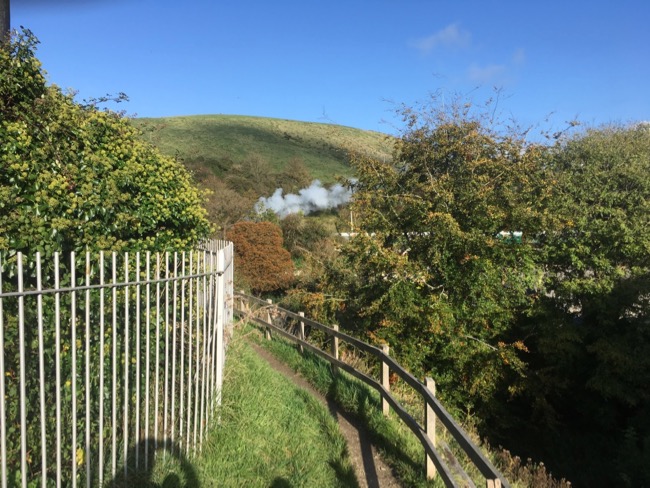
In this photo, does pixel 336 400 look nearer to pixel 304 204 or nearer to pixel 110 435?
pixel 110 435

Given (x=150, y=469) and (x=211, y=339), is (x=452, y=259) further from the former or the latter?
(x=150, y=469)

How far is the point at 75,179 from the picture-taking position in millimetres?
4910

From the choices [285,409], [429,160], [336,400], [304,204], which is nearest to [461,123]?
[429,160]

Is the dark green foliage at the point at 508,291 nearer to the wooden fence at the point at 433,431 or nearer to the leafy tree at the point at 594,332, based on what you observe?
the leafy tree at the point at 594,332

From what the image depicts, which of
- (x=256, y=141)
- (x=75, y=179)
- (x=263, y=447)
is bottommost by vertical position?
(x=263, y=447)

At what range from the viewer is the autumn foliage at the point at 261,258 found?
25391mm

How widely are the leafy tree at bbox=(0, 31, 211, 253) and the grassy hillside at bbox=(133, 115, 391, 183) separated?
174 ft

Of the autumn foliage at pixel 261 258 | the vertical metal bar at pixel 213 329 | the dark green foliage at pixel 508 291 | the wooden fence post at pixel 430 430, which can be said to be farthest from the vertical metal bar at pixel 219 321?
the autumn foliage at pixel 261 258

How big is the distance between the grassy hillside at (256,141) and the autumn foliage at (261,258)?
110ft

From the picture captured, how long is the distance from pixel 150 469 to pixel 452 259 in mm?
12320

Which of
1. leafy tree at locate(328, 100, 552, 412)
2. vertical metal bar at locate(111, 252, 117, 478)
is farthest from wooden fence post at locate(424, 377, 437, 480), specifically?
leafy tree at locate(328, 100, 552, 412)

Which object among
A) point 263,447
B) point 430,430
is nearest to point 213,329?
point 263,447

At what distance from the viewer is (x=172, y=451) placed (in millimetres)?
4242

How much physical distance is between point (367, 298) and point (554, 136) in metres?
11.3
